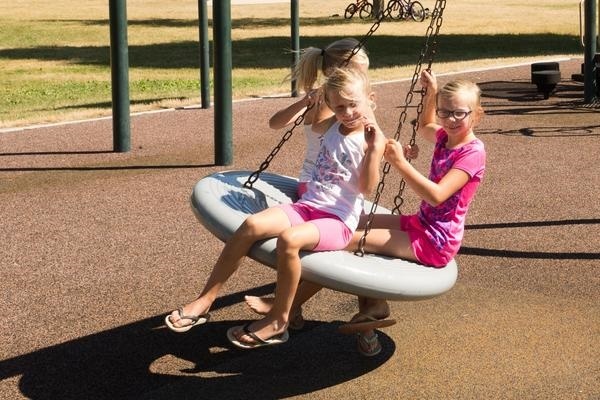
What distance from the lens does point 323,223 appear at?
505 centimetres

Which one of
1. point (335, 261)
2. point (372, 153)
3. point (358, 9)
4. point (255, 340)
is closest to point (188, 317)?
point (255, 340)

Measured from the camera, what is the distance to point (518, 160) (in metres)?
10.7

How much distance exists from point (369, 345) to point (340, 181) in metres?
0.74

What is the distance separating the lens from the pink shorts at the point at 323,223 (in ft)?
16.4

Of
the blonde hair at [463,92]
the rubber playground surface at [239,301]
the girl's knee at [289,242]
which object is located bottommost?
the rubber playground surface at [239,301]

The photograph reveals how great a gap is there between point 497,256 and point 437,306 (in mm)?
1173

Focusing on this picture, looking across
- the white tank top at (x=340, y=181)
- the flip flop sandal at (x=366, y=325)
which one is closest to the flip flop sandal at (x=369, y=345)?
Result: the flip flop sandal at (x=366, y=325)

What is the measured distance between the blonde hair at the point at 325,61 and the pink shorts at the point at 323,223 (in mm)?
690

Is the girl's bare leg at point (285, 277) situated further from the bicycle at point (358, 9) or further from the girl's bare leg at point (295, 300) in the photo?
the bicycle at point (358, 9)

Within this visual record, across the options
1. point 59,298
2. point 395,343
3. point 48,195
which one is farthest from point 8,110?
point 395,343

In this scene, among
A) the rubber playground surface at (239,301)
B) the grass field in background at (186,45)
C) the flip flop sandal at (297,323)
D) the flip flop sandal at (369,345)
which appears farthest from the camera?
the grass field in background at (186,45)

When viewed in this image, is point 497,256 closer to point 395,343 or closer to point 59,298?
point 395,343

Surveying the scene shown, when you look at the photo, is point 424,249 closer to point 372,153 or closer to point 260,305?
point 372,153

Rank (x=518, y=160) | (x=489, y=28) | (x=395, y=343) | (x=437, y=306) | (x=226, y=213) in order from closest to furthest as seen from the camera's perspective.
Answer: (x=226, y=213), (x=395, y=343), (x=437, y=306), (x=518, y=160), (x=489, y=28)
